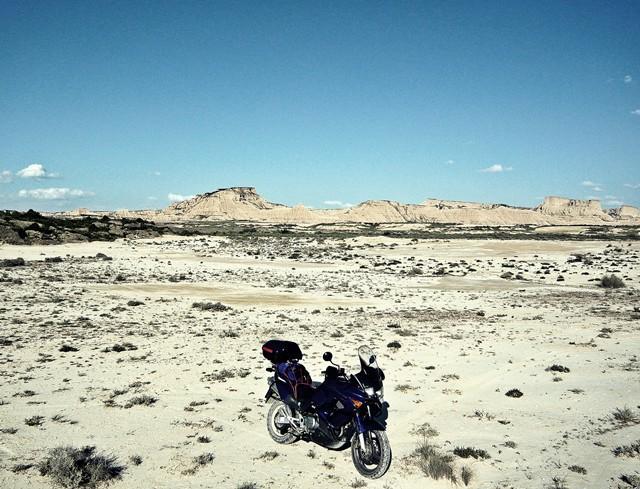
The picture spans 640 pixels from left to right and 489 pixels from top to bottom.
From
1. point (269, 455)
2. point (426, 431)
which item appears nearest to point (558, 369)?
point (426, 431)

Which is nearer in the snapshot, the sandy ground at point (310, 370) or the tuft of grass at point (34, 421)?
the sandy ground at point (310, 370)

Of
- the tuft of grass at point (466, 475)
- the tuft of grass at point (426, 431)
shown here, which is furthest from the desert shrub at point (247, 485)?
the tuft of grass at point (426, 431)

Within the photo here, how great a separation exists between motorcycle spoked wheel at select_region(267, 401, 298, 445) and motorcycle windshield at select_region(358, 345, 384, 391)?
1.79m

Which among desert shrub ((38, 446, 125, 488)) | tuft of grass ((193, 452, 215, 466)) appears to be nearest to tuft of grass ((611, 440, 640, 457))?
tuft of grass ((193, 452, 215, 466))

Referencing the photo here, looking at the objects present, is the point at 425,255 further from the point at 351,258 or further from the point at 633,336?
the point at 633,336

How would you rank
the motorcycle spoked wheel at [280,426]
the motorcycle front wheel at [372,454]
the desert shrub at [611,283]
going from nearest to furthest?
the motorcycle front wheel at [372,454] → the motorcycle spoked wheel at [280,426] → the desert shrub at [611,283]

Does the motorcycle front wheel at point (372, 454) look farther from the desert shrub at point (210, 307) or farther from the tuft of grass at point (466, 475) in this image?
the desert shrub at point (210, 307)

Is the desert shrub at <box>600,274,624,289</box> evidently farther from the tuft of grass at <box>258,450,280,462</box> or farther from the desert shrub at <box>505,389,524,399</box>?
the tuft of grass at <box>258,450,280,462</box>

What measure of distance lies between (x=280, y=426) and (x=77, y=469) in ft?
9.99

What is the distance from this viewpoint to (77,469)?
246 inches

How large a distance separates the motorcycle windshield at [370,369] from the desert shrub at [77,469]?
3.80 metres

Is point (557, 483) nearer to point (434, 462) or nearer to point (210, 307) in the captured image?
point (434, 462)

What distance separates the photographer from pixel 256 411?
902cm

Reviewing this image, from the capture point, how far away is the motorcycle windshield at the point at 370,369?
6.40 meters
